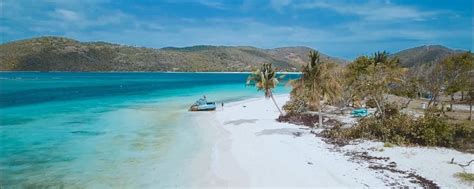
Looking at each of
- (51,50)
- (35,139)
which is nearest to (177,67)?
(51,50)

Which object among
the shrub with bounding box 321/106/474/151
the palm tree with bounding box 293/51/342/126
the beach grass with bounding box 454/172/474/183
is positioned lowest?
the beach grass with bounding box 454/172/474/183

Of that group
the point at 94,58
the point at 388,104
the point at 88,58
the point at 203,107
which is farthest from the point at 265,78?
the point at 94,58

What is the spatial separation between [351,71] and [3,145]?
29338mm

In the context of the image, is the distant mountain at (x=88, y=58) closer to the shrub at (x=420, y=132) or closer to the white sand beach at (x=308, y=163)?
the shrub at (x=420, y=132)

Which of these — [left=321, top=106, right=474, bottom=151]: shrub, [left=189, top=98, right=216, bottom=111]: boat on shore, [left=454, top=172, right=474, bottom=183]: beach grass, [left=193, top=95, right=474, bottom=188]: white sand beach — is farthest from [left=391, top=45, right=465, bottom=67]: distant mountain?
[left=454, top=172, right=474, bottom=183]: beach grass

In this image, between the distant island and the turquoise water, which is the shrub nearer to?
the turquoise water

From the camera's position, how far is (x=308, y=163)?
14.4m

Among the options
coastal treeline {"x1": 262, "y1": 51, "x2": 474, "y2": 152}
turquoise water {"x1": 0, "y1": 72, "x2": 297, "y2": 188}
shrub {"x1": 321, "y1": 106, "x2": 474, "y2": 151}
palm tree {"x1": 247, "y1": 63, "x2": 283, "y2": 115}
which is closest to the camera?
turquoise water {"x1": 0, "y1": 72, "x2": 297, "y2": 188}

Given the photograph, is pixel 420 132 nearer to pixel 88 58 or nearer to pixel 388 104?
pixel 388 104

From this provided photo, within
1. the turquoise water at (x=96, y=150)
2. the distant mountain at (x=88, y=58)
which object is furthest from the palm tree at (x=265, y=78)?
the distant mountain at (x=88, y=58)

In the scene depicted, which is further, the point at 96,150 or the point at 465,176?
the point at 96,150

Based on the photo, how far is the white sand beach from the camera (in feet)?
40.1

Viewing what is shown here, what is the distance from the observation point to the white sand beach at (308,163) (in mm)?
12227

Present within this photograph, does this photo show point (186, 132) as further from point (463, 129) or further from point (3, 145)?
point (463, 129)
